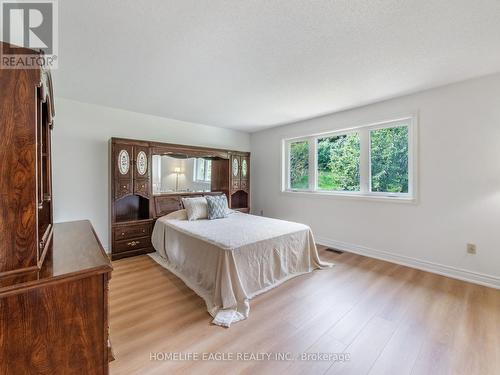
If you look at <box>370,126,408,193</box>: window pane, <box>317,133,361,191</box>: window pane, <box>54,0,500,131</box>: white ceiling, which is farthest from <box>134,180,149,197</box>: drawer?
<box>370,126,408,193</box>: window pane

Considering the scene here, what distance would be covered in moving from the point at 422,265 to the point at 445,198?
918 millimetres

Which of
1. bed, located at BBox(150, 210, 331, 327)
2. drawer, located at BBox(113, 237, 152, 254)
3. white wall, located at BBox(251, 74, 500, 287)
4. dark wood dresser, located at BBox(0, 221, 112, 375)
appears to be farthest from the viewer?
drawer, located at BBox(113, 237, 152, 254)

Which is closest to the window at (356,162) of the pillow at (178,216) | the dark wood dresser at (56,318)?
the pillow at (178,216)

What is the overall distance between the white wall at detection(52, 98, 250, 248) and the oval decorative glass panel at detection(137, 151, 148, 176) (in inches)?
19.1

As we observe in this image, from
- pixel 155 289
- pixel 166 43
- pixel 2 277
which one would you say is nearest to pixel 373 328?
pixel 155 289

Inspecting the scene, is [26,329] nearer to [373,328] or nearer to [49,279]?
[49,279]

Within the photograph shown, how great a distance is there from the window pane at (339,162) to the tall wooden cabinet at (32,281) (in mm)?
3704

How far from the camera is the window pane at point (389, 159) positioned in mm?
3283

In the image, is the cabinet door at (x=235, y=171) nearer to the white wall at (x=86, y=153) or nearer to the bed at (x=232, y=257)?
the bed at (x=232, y=257)

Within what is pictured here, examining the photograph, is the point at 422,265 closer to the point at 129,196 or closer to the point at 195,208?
the point at 195,208

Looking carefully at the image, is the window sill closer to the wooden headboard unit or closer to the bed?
the bed

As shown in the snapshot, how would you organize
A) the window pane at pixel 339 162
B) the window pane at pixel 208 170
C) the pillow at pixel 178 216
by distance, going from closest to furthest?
the pillow at pixel 178 216 → the window pane at pixel 339 162 → the window pane at pixel 208 170

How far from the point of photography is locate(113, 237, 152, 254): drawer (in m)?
3.37

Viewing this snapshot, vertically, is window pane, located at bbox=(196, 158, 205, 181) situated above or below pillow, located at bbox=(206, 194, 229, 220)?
above
